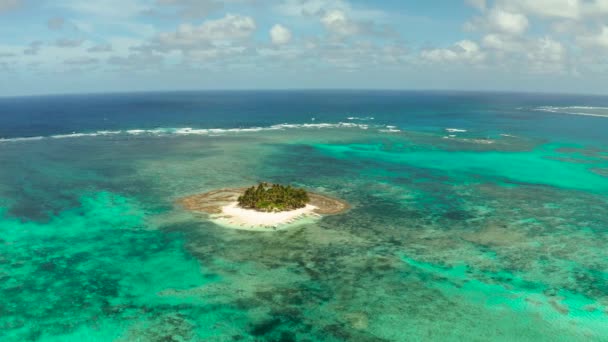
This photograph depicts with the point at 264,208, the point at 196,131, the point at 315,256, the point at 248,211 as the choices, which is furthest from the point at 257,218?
the point at 196,131

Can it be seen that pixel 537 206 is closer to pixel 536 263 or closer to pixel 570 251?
pixel 570 251

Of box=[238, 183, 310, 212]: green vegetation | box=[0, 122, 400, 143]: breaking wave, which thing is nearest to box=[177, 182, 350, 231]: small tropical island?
box=[238, 183, 310, 212]: green vegetation

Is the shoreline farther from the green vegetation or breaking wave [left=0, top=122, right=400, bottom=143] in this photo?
breaking wave [left=0, top=122, right=400, bottom=143]

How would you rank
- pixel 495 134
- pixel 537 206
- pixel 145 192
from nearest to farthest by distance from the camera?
1. pixel 537 206
2. pixel 145 192
3. pixel 495 134

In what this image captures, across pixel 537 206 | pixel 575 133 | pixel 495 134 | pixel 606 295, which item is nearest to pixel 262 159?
pixel 537 206

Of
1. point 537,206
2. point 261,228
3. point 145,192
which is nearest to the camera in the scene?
point 261,228

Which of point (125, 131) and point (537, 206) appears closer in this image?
point (537, 206)

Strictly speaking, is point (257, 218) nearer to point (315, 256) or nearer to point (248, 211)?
point (248, 211)

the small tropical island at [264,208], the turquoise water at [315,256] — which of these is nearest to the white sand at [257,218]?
the small tropical island at [264,208]
